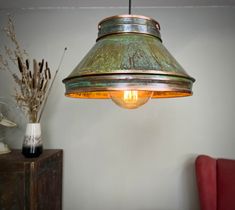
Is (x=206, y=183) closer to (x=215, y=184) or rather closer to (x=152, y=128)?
(x=215, y=184)

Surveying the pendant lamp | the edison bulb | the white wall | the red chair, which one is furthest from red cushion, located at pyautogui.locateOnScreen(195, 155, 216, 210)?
the pendant lamp

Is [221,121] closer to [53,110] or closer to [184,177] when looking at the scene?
[184,177]

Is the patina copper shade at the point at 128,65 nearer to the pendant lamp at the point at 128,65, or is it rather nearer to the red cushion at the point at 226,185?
the pendant lamp at the point at 128,65

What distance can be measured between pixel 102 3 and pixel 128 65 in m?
1.40

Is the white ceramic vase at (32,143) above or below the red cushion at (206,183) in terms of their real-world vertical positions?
above

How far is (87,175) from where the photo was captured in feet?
5.41

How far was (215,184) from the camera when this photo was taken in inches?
56.4

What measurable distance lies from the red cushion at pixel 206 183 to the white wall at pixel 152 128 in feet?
0.55

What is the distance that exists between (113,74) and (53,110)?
4.37 feet

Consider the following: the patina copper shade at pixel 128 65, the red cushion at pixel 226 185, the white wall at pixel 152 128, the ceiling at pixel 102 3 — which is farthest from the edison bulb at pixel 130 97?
the ceiling at pixel 102 3

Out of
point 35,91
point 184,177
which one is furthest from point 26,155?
point 184,177

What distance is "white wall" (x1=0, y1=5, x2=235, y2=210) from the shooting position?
5.26ft

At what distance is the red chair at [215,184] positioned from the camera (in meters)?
1.40

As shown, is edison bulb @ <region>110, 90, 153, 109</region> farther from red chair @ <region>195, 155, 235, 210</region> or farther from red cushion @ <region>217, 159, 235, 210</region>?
red cushion @ <region>217, 159, 235, 210</region>
